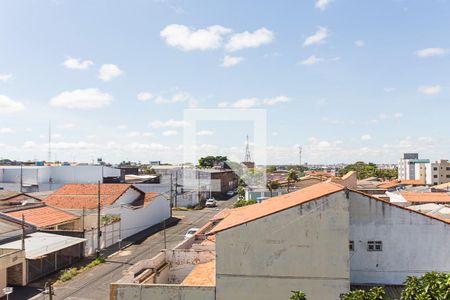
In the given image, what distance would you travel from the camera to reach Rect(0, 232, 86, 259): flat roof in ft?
72.7

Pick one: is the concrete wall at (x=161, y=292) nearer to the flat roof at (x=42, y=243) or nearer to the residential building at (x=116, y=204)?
the flat roof at (x=42, y=243)

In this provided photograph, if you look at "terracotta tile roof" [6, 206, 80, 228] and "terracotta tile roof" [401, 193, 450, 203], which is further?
"terracotta tile roof" [401, 193, 450, 203]

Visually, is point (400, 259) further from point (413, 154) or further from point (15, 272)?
point (413, 154)

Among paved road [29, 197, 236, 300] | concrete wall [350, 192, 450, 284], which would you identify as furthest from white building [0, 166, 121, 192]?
concrete wall [350, 192, 450, 284]

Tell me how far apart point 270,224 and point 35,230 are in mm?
20463

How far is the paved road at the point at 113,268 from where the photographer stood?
19969 millimetres

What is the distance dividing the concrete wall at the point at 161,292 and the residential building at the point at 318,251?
34 mm

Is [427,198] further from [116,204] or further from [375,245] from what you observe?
[375,245]

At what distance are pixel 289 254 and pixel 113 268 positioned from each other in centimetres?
1540

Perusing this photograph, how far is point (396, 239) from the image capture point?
14.3 m

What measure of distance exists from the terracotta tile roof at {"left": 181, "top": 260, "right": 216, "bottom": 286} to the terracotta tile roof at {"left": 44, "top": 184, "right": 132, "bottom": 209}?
19.9 meters

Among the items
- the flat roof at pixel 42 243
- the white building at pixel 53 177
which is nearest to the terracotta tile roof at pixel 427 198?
the flat roof at pixel 42 243

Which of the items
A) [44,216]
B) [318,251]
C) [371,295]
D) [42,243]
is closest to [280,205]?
[318,251]

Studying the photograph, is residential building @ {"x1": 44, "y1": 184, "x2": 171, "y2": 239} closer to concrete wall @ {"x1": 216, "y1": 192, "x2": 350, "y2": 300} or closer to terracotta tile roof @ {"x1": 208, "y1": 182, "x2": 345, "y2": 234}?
terracotta tile roof @ {"x1": 208, "y1": 182, "x2": 345, "y2": 234}
